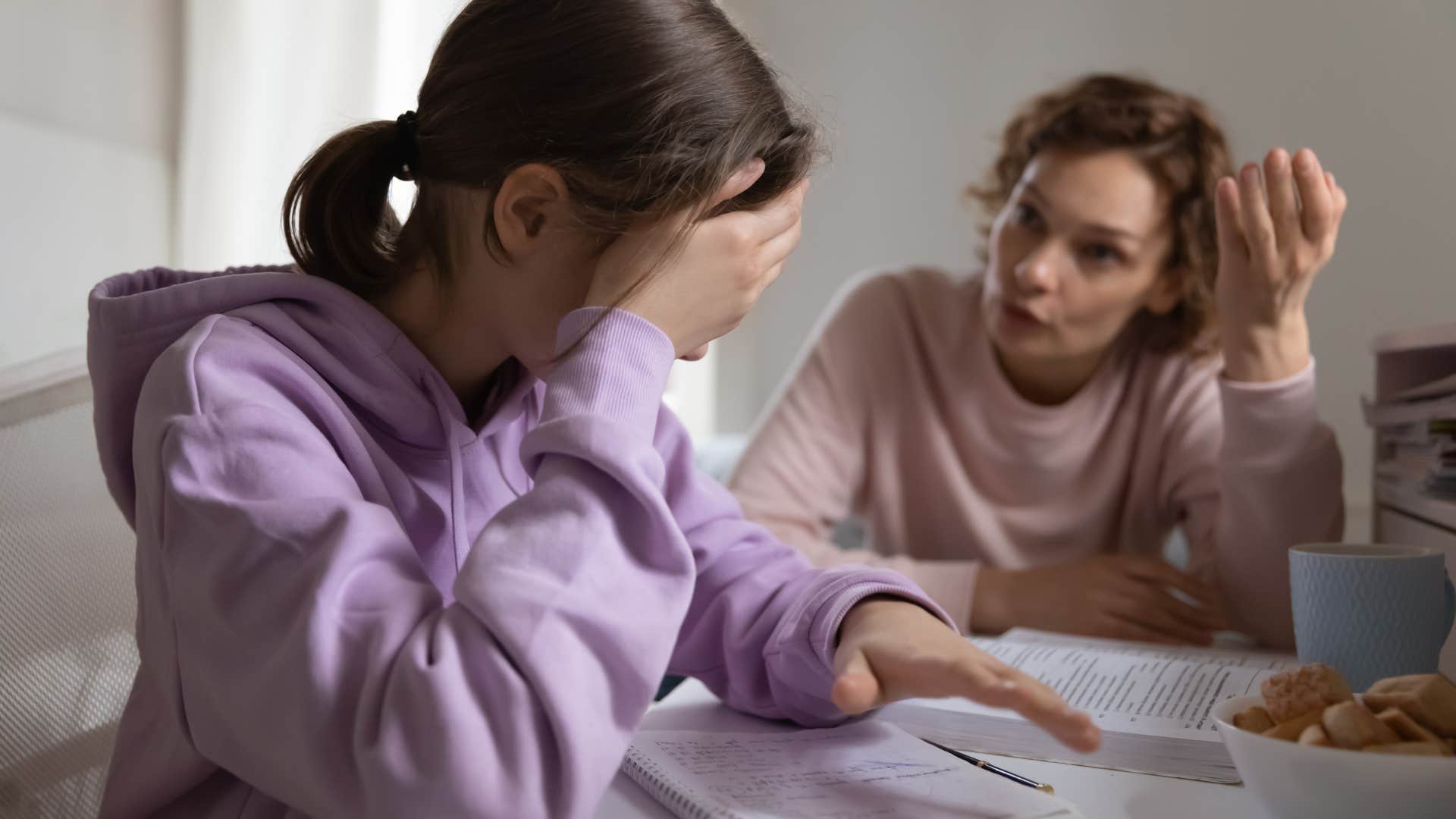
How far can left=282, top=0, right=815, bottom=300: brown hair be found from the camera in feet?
2.21

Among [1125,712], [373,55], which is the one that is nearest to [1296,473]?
[1125,712]

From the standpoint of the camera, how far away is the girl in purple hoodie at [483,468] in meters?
0.51

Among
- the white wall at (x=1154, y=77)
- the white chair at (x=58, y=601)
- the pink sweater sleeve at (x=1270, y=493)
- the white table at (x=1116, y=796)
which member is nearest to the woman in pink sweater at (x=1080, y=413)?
the pink sweater sleeve at (x=1270, y=493)

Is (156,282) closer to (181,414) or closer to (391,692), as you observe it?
(181,414)

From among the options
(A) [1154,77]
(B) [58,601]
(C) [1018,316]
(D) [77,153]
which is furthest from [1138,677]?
(A) [1154,77]

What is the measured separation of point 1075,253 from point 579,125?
83 cm

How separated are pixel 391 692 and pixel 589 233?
0.32 metres

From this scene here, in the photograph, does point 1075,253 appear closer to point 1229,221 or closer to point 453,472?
point 1229,221

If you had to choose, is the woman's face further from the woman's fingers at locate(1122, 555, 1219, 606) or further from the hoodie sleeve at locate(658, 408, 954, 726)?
the hoodie sleeve at locate(658, 408, 954, 726)

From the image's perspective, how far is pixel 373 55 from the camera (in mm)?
1564

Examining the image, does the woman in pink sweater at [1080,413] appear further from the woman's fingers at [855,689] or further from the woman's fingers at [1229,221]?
the woman's fingers at [855,689]

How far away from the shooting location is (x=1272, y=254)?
1.05 m

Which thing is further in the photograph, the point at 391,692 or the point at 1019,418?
the point at 1019,418

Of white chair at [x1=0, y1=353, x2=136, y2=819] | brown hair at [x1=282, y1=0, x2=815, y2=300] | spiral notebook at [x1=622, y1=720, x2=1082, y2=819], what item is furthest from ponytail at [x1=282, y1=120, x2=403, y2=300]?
spiral notebook at [x1=622, y1=720, x2=1082, y2=819]
